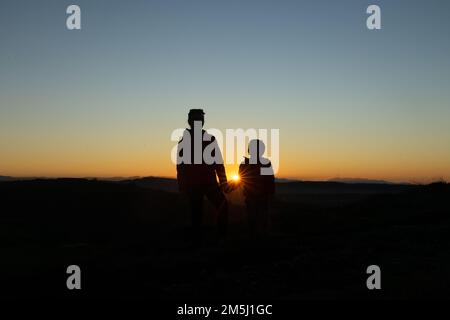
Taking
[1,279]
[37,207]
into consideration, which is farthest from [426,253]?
[37,207]

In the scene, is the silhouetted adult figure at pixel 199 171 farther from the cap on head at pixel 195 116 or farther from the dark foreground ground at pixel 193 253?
the dark foreground ground at pixel 193 253

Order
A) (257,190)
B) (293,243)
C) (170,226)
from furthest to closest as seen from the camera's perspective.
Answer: (170,226) → (257,190) → (293,243)

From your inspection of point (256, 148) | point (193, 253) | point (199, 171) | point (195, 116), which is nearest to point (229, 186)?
point (199, 171)

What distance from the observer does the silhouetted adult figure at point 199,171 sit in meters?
11.1

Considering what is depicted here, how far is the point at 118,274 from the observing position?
852 cm

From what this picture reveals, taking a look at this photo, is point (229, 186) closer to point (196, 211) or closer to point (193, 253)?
point (196, 211)

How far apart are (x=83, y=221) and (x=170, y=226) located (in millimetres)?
2427

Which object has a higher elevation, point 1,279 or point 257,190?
point 257,190

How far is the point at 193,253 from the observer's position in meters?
10.3

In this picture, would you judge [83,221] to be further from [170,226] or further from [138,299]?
[138,299]

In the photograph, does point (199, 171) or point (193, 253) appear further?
point (199, 171)

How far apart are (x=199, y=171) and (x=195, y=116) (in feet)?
3.22

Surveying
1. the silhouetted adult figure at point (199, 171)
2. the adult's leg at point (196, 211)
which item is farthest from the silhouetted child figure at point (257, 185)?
the adult's leg at point (196, 211)

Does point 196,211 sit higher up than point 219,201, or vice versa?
point 219,201
